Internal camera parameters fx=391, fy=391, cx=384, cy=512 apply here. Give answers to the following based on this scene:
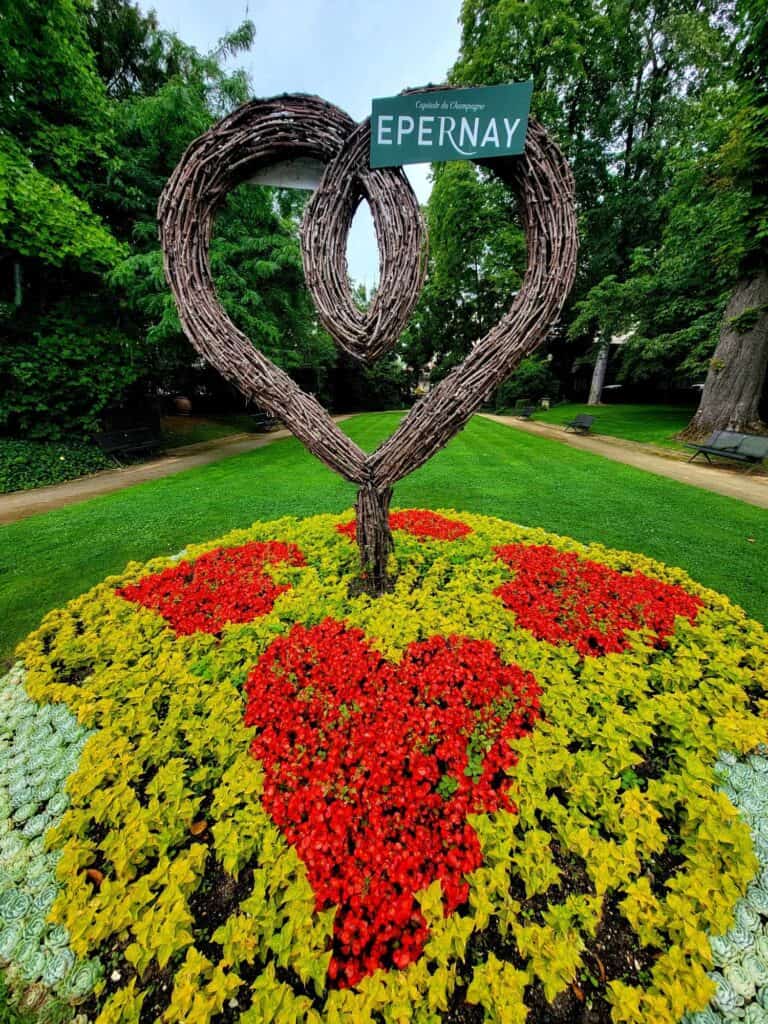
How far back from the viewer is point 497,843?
1.61 m

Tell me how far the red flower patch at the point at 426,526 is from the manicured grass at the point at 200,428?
37.1 ft

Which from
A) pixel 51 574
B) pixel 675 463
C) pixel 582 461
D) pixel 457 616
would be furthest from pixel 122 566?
pixel 675 463

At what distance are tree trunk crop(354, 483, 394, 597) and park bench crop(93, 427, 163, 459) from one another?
32.9 feet

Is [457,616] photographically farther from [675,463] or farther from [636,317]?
[636,317]

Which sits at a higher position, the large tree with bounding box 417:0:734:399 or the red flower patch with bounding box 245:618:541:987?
the large tree with bounding box 417:0:734:399

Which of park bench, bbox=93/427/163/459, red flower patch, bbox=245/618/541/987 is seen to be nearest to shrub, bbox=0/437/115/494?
park bench, bbox=93/427/163/459

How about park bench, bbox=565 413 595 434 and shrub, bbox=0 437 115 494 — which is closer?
shrub, bbox=0 437 115 494

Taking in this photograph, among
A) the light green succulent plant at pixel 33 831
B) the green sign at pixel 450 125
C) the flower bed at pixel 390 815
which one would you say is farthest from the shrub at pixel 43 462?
the green sign at pixel 450 125

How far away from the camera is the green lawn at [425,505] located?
423cm

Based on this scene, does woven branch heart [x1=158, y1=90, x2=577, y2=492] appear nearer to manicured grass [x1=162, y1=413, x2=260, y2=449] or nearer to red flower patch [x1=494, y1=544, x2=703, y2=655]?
red flower patch [x1=494, y1=544, x2=703, y2=655]

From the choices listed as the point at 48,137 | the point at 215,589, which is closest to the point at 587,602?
the point at 215,589

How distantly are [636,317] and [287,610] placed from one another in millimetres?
17067

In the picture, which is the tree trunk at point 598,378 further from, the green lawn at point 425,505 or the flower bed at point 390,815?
the flower bed at point 390,815

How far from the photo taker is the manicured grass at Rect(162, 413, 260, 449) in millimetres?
14422
